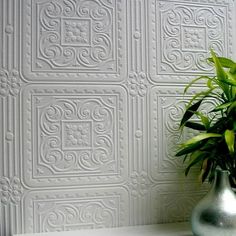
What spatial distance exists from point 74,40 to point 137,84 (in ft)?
0.86

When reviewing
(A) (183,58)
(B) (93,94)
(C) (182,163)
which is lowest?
(C) (182,163)

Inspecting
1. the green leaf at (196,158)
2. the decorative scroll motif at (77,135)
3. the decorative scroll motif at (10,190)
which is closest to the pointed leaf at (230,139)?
the green leaf at (196,158)

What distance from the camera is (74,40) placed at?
1.14 meters

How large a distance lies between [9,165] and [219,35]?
87cm

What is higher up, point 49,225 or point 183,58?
point 183,58

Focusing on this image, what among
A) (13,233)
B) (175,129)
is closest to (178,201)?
(175,129)

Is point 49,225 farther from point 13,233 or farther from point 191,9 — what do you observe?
point 191,9

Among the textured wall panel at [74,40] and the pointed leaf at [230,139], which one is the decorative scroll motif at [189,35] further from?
the pointed leaf at [230,139]

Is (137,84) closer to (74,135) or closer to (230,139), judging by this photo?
(74,135)

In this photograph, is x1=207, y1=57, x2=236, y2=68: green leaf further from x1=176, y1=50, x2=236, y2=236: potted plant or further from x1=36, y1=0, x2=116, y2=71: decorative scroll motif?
x1=36, y1=0, x2=116, y2=71: decorative scroll motif

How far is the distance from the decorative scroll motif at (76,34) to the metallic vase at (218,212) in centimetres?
52

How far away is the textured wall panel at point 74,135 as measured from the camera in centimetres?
109

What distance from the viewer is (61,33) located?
3.71 ft

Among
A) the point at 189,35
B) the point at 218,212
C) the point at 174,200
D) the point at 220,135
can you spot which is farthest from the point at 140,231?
the point at 189,35
